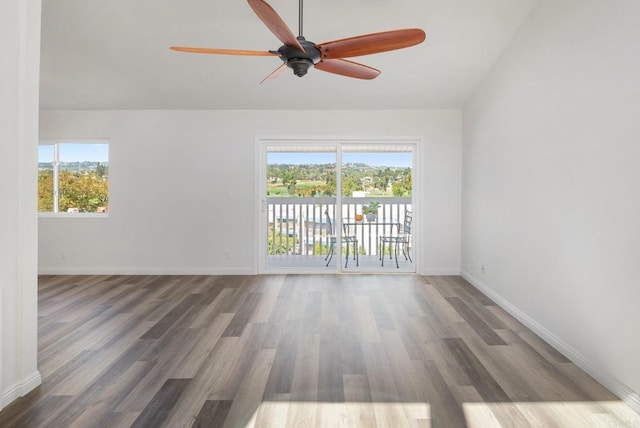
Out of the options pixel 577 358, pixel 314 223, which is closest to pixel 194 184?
pixel 314 223

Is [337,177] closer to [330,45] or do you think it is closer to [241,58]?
[241,58]

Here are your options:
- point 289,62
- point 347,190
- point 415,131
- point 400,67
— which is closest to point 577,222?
point 289,62

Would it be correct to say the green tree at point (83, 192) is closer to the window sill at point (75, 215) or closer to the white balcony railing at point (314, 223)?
the window sill at point (75, 215)

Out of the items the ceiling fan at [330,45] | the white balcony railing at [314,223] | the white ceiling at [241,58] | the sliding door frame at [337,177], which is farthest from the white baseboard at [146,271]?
the ceiling fan at [330,45]

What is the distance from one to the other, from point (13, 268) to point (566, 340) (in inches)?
145

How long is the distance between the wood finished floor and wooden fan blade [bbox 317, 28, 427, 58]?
2024mm

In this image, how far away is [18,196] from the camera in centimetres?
218

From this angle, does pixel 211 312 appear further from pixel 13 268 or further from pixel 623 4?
pixel 623 4

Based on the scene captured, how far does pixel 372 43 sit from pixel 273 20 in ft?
1.95

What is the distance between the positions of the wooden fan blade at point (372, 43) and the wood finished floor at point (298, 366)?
6.64 ft

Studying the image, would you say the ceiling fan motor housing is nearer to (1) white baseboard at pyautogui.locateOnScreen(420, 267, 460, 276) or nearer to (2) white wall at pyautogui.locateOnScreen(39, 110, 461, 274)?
(2) white wall at pyautogui.locateOnScreen(39, 110, 461, 274)

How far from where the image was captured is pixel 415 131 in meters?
5.40

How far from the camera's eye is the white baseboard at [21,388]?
6.88ft

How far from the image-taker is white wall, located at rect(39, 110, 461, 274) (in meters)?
5.38
